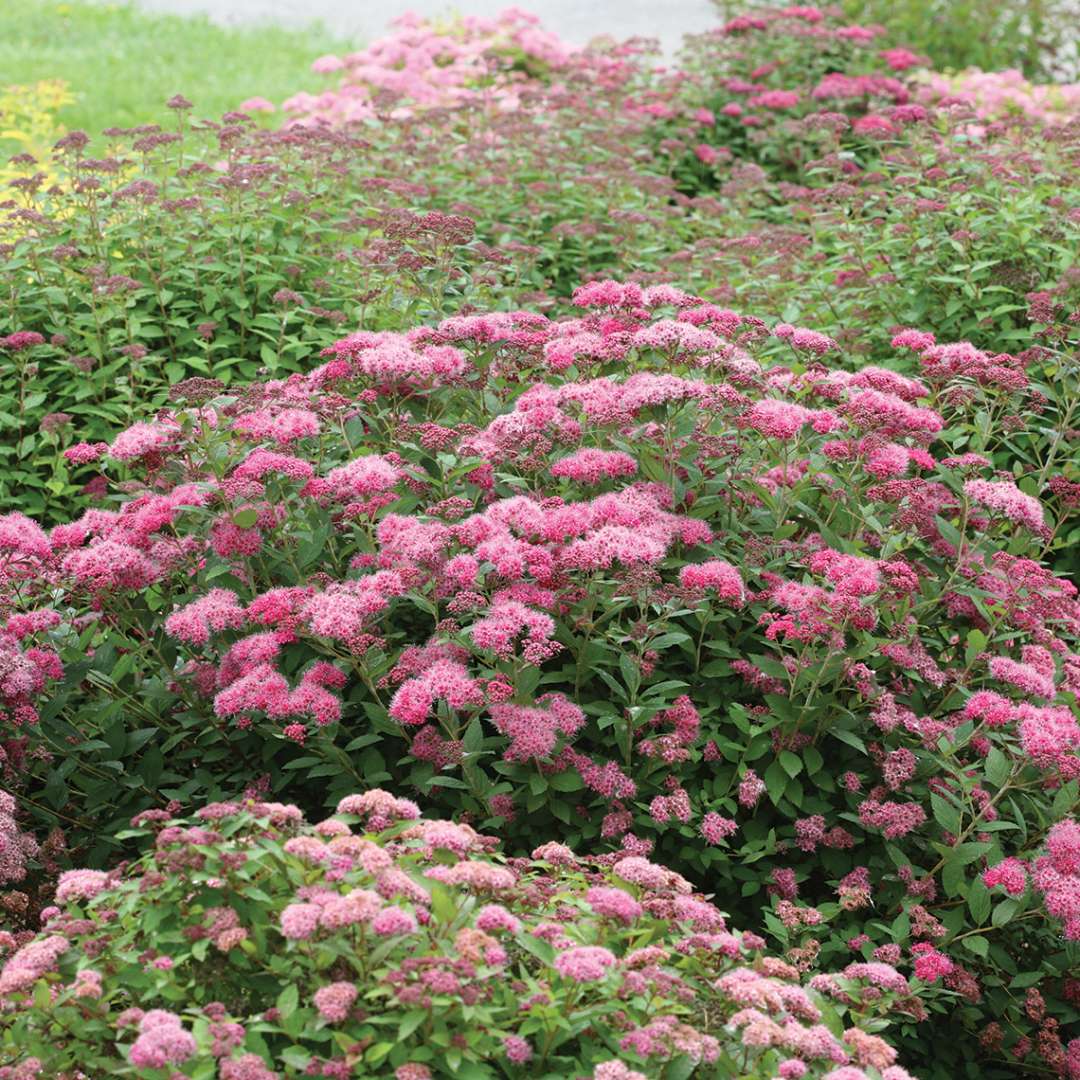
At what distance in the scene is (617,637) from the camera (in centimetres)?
322

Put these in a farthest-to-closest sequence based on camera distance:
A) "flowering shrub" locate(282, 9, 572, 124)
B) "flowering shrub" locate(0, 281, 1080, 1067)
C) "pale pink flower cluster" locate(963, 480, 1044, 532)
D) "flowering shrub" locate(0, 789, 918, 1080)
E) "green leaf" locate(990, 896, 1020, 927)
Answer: "flowering shrub" locate(282, 9, 572, 124)
"pale pink flower cluster" locate(963, 480, 1044, 532)
"flowering shrub" locate(0, 281, 1080, 1067)
"green leaf" locate(990, 896, 1020, 927)
"flowering shrub" locate(0, 789, 918, 1080)

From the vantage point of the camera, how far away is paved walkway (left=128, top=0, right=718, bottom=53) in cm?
1466

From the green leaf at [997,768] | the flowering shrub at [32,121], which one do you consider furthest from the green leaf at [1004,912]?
the flowering shrub at [32,121]

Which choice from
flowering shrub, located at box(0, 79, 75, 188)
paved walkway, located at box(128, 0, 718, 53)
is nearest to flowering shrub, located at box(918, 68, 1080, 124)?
flowering shrub, located at box(0, 79, 75, 188)

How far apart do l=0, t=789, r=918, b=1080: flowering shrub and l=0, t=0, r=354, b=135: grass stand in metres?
8.85

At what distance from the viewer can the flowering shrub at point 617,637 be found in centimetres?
313

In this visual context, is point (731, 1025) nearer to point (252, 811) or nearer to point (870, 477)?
point (252, 811)

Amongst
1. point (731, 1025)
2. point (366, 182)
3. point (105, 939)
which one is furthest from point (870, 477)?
point (366, 182)

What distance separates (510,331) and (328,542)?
2.50 ft

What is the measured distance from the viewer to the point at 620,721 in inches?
126

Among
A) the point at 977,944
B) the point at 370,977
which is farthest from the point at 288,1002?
the point at 977,944

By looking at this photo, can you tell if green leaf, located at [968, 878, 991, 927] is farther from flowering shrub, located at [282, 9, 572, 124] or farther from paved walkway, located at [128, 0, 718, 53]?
paved walkway, located at [128, 0, 718, 53]

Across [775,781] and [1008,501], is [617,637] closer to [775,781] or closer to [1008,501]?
[775,781]

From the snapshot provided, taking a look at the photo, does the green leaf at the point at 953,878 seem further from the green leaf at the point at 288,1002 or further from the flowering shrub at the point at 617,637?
the green leaf at the point at 288,1002
